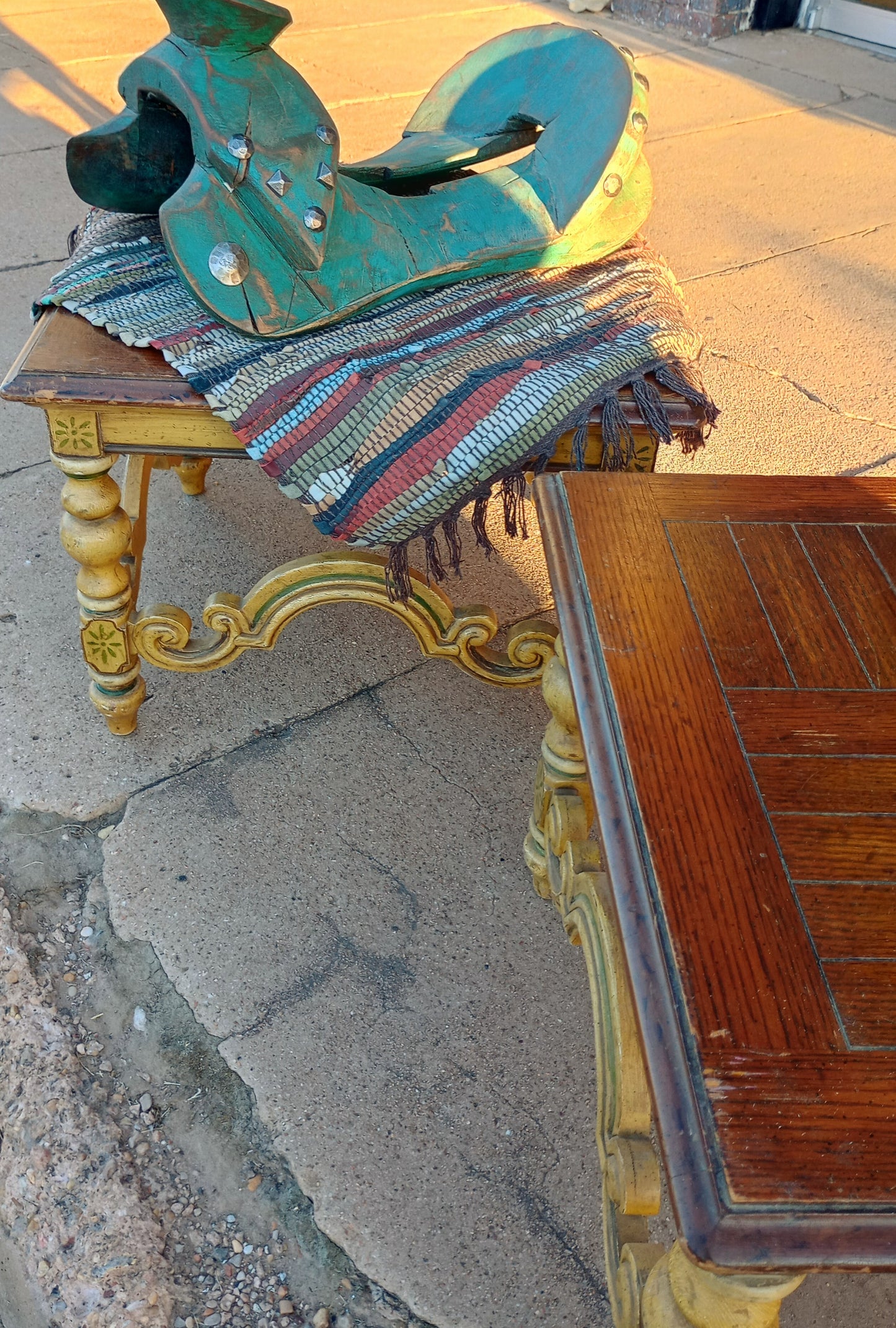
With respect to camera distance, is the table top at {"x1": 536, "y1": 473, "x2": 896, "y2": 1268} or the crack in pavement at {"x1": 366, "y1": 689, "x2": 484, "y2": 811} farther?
the crack in pavement at {"x1": 366, "y1": 689, "x2": 484, "y2": 811}

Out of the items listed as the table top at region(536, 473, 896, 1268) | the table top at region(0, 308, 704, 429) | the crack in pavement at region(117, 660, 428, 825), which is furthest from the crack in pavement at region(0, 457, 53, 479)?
the table top at region(536, 473, 896, 1268)

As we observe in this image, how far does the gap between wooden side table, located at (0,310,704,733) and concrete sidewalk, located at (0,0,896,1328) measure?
0.18 metres

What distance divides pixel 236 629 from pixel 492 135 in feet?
2.99

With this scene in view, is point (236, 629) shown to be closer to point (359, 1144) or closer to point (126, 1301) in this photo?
point (359, 1144)

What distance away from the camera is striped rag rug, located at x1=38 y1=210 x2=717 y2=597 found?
130cm

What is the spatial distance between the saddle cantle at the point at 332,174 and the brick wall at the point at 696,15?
340 centimetres

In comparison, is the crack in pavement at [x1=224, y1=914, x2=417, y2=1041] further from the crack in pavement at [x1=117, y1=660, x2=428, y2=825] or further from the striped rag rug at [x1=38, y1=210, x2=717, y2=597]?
the striped rag rug at [x1=38, y1=210, x2=717, y2=597]

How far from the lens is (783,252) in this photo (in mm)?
3104

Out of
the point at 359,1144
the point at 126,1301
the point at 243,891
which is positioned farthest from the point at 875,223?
the point at 126,1301

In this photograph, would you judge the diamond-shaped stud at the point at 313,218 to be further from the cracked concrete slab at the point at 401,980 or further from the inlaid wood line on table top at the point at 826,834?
the cracked concrete slab at the point at 401,980

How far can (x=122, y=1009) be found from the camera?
136cm

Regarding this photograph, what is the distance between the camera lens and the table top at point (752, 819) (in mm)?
621

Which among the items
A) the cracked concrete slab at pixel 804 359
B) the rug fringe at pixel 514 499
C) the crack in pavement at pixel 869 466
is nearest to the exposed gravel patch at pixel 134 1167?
the rug fringe at pixel 514 499

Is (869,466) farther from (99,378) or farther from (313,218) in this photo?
(99,378)
